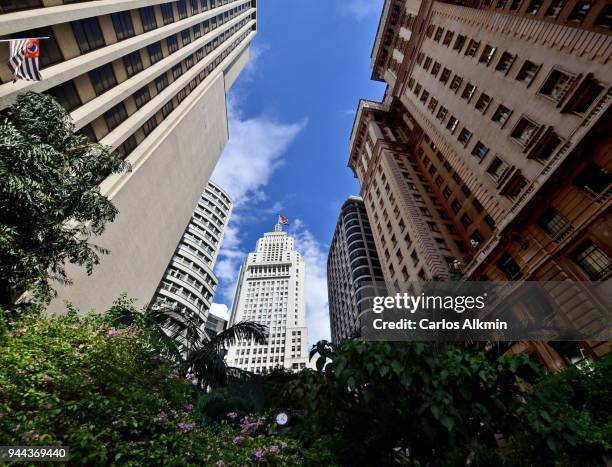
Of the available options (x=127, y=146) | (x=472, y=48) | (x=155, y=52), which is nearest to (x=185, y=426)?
(x=127, y=146)

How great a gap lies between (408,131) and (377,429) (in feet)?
190

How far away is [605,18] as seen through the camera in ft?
62.3

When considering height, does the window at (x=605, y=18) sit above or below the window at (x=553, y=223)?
above

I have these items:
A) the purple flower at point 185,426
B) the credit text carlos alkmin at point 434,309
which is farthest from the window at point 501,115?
the purple flower at point 185,426

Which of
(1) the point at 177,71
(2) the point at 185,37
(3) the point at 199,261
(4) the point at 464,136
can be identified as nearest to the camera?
(4) the point at 464,136

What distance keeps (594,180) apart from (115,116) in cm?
3356

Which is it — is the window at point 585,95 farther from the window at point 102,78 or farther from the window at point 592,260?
the window at point 102,78

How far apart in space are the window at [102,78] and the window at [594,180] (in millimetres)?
32623

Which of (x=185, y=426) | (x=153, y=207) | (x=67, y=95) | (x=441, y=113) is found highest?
(x=441, y=113)

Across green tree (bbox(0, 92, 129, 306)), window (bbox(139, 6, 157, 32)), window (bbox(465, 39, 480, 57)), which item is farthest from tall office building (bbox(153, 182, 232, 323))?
window (bbox(465, 39, 480, 57))

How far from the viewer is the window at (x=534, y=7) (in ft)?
79.7

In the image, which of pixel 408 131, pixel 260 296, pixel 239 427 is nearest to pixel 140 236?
pixel 239 427

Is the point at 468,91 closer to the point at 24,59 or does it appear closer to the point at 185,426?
the point at 24,59

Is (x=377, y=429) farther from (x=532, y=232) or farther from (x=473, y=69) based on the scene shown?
(x=473, y=69)
